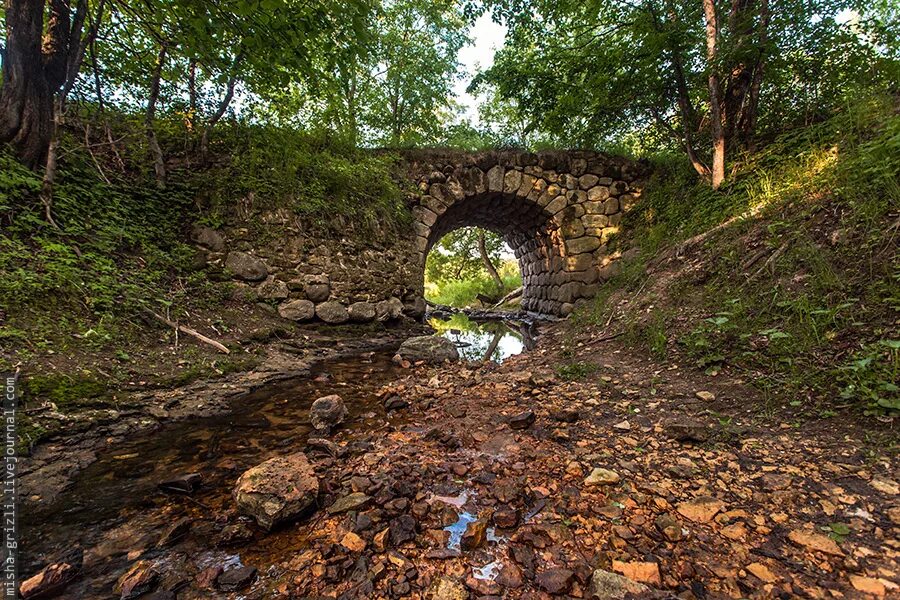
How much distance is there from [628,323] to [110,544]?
4229mm

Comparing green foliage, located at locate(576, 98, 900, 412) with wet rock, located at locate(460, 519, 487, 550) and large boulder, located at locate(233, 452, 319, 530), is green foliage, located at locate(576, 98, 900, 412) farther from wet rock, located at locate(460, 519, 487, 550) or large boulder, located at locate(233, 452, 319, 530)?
large boulder, located at locate(233, 452, 319, 530)

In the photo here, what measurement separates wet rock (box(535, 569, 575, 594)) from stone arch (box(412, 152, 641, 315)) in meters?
6.10

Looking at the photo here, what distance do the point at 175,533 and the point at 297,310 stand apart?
4.02 metres

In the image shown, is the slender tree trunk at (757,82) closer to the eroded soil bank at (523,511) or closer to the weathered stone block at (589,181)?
the weathered stone block at (589,181)

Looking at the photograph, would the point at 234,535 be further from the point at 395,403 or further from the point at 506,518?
the point at 395,403

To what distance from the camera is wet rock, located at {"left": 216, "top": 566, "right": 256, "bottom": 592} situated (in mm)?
1098

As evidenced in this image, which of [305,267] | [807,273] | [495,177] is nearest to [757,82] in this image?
[807,273]

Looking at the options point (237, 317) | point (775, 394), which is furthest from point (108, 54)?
point (775, 394)


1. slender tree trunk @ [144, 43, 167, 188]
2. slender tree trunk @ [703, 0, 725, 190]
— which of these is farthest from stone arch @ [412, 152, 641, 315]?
slender tree trunk @ [144, 43, 167, 188]

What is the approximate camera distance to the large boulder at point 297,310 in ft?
16.3

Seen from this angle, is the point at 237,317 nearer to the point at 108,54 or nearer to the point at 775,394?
the point at 108,54

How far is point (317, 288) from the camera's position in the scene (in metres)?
5.32

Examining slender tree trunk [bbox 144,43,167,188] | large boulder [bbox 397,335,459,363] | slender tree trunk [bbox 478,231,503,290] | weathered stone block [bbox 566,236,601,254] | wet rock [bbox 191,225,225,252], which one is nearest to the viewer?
large boulder [bbox 397,335,459,363]

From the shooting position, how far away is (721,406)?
2.09 meters
